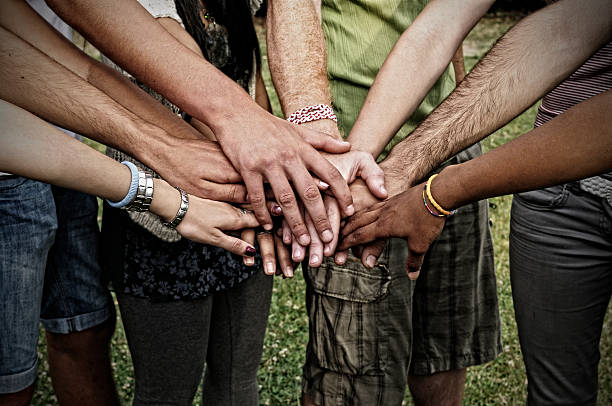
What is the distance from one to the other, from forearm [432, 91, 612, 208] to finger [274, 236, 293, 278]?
0.58 meters

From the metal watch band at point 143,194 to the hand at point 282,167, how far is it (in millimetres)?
293

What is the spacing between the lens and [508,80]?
85.0 inches

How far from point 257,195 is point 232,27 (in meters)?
0.57

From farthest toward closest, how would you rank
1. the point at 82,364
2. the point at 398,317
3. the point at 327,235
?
the point at 82,364 < the point at 398,317 < the point at 327,235

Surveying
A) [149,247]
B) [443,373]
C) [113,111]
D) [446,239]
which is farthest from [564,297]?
[113,111]

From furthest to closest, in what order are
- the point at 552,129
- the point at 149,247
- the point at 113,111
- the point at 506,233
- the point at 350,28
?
the point at 506,233, the point at 350,28, the point at 149,247, the point at 113,111, the point at 552,129

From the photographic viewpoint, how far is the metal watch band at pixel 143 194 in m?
1.85

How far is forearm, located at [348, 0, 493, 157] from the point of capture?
89.6 inches

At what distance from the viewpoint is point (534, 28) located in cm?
215

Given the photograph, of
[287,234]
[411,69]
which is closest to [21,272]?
[287,234]

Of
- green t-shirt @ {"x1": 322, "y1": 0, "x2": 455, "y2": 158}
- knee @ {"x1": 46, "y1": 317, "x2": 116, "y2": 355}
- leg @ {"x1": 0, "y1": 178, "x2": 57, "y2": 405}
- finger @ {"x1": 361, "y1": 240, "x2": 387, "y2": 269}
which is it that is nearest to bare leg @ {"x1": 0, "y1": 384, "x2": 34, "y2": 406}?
leg @ {"x1": 0, "y1": 178, "x2": 57, "y2": 405}

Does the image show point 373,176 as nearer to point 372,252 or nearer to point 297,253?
point 372,252

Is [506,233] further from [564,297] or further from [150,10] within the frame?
[150,10]

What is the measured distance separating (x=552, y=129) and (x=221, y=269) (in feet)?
3.66
